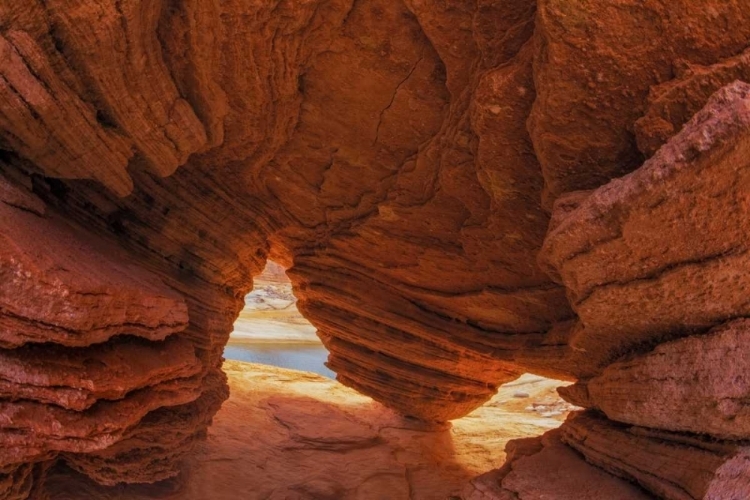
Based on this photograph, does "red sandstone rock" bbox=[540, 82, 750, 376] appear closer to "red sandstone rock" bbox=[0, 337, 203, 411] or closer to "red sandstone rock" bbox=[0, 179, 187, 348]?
"red sandstone rock" bbox=[0, 179, 187, 348]

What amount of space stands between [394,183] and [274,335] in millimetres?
22684

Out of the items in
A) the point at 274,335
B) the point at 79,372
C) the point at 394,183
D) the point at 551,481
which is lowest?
the point at 551,481

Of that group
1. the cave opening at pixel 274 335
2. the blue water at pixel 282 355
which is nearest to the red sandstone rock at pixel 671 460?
the cave opening at pixel 274 335

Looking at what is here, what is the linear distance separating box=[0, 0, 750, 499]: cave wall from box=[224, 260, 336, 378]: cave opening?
1711cm

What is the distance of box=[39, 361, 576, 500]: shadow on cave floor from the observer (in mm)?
7941

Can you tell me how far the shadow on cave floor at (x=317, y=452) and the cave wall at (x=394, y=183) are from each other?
1.08m

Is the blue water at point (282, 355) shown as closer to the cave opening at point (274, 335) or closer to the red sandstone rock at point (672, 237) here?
the cave opening at point (274, 335)

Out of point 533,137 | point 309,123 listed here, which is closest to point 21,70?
point 309,123

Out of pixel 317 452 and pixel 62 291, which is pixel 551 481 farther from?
pixel 317 452

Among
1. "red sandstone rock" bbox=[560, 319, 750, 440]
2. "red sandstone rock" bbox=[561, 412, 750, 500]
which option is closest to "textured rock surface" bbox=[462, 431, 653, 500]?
"red sandstone rock" bbox=[561, 412, 750, 500]

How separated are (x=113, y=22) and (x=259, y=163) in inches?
106

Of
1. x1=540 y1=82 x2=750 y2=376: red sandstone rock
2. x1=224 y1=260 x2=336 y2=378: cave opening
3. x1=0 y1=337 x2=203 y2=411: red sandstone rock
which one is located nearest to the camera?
x1=540 y1=82 x2=750 y2=376: red sandstone rock

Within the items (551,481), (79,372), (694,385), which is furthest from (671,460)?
(79,372)

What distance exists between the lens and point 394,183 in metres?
6.36
